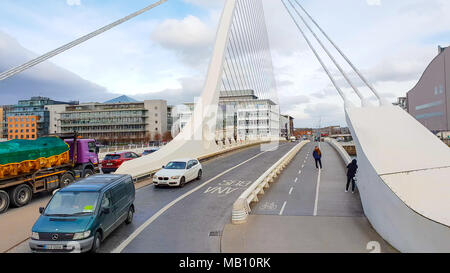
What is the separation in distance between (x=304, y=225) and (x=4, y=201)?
11.5 meters

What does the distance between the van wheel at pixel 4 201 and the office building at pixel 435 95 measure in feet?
280

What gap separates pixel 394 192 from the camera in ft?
23.9

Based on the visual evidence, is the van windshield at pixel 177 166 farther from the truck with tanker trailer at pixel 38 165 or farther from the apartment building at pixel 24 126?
the apartment building at pixel 24 126

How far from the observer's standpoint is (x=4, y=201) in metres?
11.9

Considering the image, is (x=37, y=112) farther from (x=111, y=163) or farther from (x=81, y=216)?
(x=81, y=216)

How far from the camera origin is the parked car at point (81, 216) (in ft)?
23.3

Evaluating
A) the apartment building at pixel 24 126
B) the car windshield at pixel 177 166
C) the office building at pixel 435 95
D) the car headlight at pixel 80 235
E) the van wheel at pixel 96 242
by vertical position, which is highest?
the office building at pixel 435 95

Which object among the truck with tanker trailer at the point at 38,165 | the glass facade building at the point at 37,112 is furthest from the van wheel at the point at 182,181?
the glass facade building at the point at 37,112

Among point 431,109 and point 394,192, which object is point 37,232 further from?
point 431,109

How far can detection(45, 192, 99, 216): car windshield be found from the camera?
7777mm

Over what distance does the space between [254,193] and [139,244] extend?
588 cm

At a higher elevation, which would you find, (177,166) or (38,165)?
(38,165)

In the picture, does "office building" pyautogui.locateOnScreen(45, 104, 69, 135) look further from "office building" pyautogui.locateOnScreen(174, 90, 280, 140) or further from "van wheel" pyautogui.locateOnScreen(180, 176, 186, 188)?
"van wheel" pyautogui.locateOnScreen(180, 176, 186, 188)

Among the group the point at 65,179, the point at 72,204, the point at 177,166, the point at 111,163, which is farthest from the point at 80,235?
the point at 111,163
